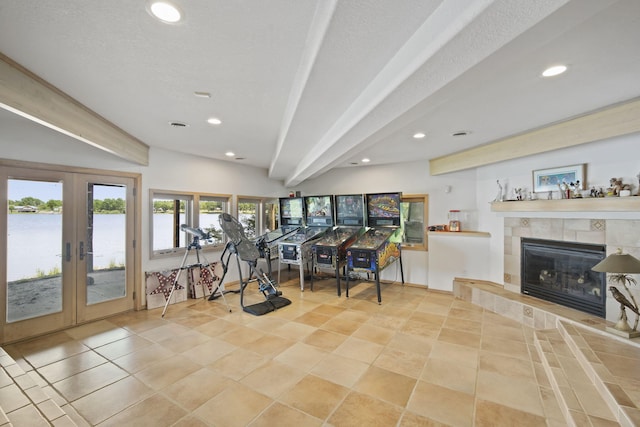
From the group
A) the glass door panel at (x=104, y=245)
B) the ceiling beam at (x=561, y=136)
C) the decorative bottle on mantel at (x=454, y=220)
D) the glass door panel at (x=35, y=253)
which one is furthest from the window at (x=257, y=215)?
the ceiling beam at (x=561, y=136)

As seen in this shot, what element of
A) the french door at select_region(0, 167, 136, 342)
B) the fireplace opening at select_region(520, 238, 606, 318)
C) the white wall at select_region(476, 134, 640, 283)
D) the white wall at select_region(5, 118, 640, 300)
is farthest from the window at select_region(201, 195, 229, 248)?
the fireplace opening at select_region(520, 238, 606, 318)

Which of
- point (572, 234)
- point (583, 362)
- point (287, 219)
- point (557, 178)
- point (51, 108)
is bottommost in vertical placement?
point (583, 362)

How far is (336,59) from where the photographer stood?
5.58ft

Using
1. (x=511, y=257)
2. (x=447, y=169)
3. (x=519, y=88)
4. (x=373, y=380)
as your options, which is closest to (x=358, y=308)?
(x=373, y=380)

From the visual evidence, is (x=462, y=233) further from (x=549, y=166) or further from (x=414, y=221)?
(x=549, y=166)

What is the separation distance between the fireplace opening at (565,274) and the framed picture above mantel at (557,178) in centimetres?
77

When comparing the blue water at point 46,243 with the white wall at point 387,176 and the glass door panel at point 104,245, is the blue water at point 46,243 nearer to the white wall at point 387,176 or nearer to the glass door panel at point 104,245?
the glass door panel at point 104,245

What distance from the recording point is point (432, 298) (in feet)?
15.5

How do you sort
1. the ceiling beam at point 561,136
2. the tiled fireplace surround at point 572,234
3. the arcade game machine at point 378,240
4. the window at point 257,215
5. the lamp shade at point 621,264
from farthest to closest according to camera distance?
the window at point 257,215, the arcade game machine at point 378,240, the tiled fireplace surround at point 572,234, the ceiling beam at point 561,136, the lamp shade at point 621,264

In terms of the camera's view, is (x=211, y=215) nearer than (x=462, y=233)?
No

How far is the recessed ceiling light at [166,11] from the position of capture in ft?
4.45

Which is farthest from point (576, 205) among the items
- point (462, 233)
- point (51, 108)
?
point (51, 108)

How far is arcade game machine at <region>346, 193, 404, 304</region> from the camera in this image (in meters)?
4.53

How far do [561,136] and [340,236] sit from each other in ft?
12.3
